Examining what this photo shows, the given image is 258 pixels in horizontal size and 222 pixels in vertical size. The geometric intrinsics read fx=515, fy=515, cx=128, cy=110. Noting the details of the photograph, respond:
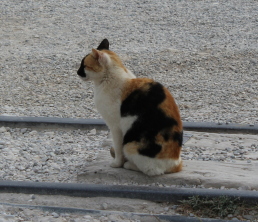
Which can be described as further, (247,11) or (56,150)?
(247,11)

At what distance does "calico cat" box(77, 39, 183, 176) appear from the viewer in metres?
4.65

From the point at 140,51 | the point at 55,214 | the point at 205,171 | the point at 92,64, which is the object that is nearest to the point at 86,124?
the point at 92,64

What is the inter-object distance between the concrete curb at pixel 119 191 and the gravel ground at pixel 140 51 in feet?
7.51

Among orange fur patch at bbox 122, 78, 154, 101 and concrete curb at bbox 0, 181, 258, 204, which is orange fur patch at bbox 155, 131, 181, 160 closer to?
concrete curb at bbox 0, 181, 258, 204

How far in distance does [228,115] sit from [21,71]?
152 inches

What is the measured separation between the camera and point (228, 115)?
692cm

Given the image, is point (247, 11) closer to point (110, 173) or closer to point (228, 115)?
point (228, 115)

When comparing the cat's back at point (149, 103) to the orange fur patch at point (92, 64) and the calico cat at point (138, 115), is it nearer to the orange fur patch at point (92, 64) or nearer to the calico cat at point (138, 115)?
the calico cat at point (138, 115)

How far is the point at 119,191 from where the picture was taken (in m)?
4.63

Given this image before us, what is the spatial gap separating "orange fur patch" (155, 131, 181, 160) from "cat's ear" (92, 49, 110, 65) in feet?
2.80

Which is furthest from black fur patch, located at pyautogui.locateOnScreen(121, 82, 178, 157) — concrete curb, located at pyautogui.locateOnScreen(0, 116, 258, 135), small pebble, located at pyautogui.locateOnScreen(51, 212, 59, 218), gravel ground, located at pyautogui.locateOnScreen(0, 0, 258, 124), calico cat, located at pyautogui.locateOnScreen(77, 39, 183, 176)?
gravel ground, located at pyautogui.locateOnScreen(0, 0, 258, 124)

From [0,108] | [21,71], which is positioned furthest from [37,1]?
[0,108]

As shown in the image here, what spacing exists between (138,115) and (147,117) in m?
0.09

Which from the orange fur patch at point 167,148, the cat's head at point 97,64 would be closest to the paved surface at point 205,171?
the orange fur patch at point 167,148
